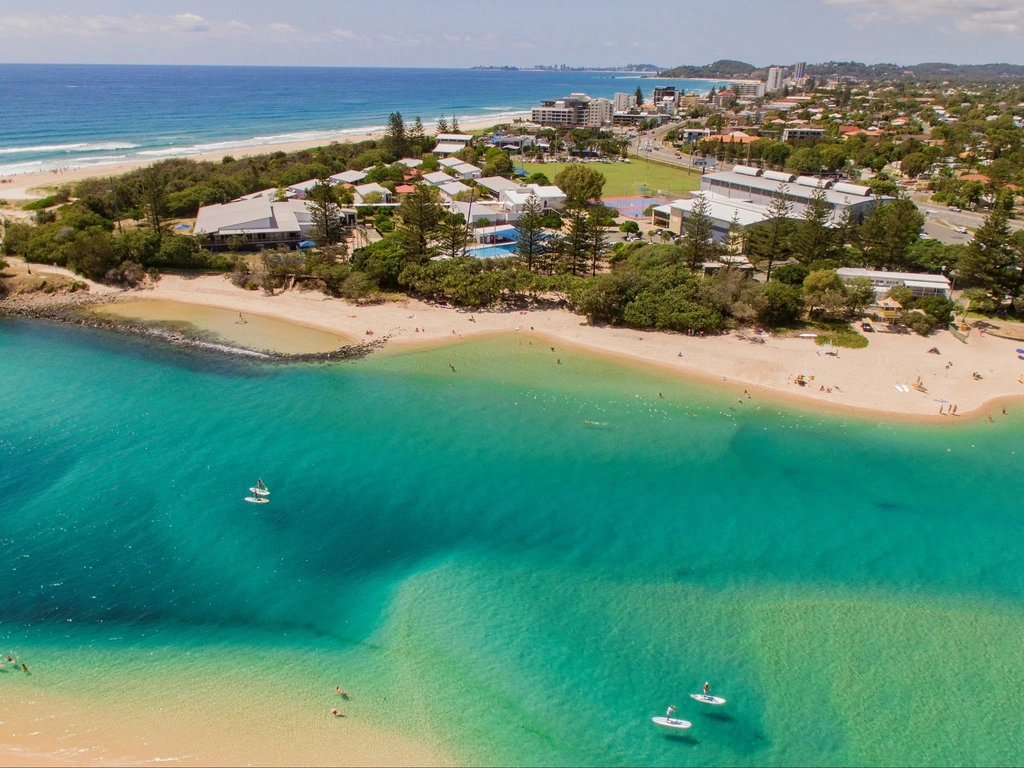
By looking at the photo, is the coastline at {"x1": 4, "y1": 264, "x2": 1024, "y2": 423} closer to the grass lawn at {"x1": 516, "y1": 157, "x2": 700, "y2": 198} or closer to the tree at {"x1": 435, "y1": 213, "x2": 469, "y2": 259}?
the tree at {"x1": 435, "y1": 213, "x2": 469, "y2": 259}

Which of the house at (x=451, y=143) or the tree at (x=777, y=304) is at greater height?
the house at (x=451, y=143)

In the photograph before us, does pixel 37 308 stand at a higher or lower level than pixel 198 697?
higher

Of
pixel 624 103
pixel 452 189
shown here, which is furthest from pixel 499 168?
pixel 624 103

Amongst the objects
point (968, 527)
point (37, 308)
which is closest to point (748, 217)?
point (968, 527)

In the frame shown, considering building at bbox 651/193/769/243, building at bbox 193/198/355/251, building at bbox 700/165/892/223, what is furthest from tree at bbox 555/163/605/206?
building at bbox 193/198/355/251

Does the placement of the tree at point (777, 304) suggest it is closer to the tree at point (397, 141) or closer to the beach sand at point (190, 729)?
the beach sand at point (190, 729)

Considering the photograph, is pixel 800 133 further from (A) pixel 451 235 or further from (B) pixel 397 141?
(A) pixel 451 235

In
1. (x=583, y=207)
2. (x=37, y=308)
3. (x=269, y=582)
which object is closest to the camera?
(x=269, y=582)

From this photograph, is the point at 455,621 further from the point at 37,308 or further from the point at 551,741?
the point at 37,308

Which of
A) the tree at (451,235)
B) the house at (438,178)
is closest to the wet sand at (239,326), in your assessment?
the tree at (451,235)
